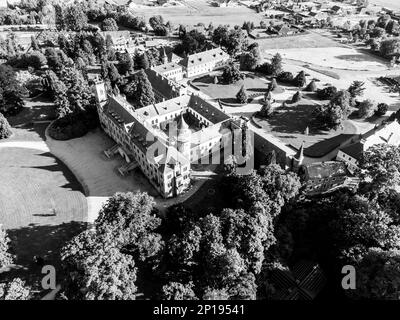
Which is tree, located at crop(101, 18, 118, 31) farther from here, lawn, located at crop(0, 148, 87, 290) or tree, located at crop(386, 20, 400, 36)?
tree, located at crop(386, 20, 400, 36)

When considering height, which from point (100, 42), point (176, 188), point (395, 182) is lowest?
point (176, 188)

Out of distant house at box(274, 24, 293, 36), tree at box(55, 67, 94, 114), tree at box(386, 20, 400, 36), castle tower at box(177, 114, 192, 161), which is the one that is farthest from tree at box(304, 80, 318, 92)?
tree at box(386, 20, 400, 36)

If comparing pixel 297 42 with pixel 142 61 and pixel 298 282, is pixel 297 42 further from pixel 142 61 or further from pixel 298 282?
pixel 298 282

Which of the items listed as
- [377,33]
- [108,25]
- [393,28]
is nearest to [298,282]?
[108,25]

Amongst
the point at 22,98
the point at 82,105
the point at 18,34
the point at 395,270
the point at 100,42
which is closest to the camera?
the point at 395,270

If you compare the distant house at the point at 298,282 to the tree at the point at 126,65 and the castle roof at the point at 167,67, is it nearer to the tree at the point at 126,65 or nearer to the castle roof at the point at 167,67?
the castle roof at the point at 167,67

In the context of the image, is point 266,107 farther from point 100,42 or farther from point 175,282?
point 100,42
